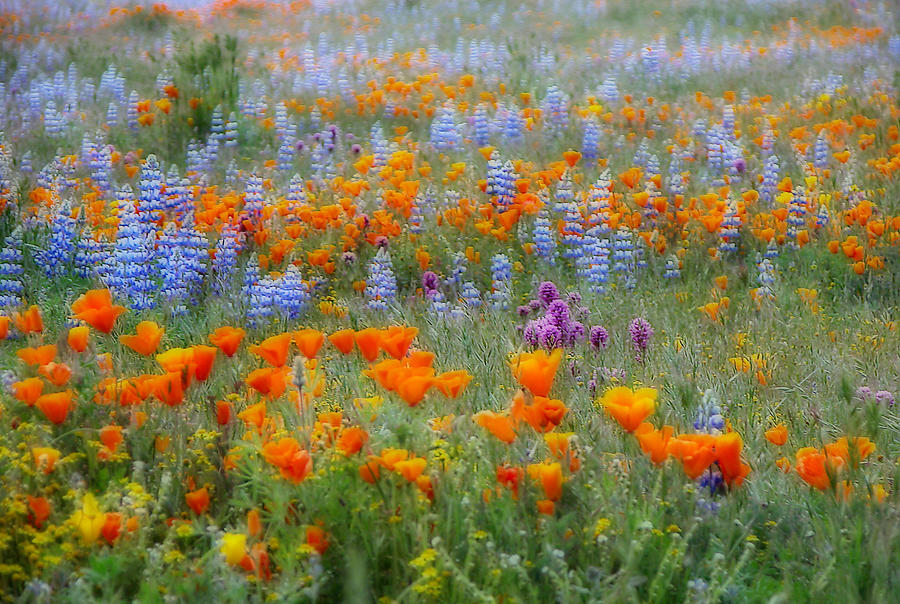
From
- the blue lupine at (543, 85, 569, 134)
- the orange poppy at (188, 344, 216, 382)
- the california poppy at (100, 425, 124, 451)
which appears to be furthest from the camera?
the blue lupine at (543, 85, 569, 134)

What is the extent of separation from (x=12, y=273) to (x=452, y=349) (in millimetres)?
1957

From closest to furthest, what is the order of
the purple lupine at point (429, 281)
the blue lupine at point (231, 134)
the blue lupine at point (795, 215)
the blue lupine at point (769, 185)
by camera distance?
1. the purple lupine at point (429, 281)
2. the blue lupine at point (795, 215)
3. the blue lupine at point (769, 185)
4. the blue lupine at point (231, 134)

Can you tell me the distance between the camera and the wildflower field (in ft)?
5.74

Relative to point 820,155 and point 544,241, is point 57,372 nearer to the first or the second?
point 544,241

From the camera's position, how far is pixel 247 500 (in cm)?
176

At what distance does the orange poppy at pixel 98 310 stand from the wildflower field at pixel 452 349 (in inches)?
0.5

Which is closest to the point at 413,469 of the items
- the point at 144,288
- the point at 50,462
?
the point at 50,462

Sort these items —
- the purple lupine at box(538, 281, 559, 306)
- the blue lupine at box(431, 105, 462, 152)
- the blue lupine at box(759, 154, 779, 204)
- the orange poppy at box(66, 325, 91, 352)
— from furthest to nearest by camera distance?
the blue lupine at box(431, 105, 462, 152)
the blue lupine at box(759, 154, 779, 204)
the purple lupine at box(538, 281, 559, 306)
the orange poppy at box(66, 325, 91, 352)

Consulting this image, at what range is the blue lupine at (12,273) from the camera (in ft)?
11.2

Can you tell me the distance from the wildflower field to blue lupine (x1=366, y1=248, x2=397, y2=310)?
0.06 ft

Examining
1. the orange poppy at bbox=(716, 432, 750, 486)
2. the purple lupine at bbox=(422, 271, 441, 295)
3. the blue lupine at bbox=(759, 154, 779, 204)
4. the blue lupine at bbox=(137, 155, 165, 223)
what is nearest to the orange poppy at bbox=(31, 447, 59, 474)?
the orange poppy at bbox=(716, 432, 750, 486)

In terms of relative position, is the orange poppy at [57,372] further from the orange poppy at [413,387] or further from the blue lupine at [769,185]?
the blue lupine at [769,185]

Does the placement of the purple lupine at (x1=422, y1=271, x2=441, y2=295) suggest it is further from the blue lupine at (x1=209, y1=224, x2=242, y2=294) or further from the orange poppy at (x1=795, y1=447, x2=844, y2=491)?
the orange poppy at (x1=795, y1=447, x2=844, y2=491)

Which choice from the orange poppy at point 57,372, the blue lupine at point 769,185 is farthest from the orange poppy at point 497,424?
the blue lupine at point 769,185
